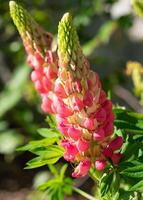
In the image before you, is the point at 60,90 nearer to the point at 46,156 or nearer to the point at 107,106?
the point at 107,106

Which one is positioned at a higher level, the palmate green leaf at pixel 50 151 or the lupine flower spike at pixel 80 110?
the lupine flower spike at pixel 80 110

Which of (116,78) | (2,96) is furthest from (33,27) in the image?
(2,96)

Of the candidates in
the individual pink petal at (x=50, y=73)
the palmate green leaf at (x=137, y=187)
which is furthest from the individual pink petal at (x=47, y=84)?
the palmate green leaf at (x=137, y=187)

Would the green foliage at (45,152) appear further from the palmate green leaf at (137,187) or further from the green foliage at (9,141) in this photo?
the green foliage at (9,141)

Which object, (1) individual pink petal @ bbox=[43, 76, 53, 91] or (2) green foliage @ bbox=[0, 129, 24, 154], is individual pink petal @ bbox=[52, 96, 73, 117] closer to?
(1) individual pink petal @ bbox=[43, 76, 53, 91]

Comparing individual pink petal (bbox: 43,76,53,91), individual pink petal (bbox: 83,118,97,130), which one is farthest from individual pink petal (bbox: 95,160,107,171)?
individual pink petal (bbox: 43,76,53,91)

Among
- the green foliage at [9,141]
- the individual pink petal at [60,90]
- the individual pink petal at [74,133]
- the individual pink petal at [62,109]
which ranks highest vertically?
the individual pink petal at [60,90]
